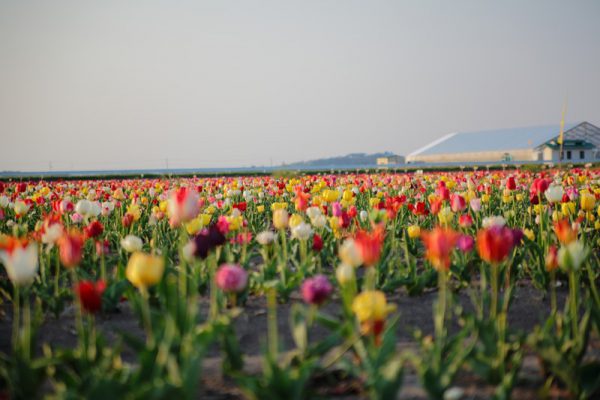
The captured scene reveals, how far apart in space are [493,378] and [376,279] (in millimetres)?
1478

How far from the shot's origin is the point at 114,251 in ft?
17.1

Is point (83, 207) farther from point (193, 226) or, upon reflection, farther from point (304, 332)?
point (304, 332)

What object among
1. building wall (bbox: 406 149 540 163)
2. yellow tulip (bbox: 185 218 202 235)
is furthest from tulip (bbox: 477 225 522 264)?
building wall (bbox: 406 149 540 163)

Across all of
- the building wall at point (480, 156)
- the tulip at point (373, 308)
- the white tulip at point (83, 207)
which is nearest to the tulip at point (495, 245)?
the tulip at point (373, 308)

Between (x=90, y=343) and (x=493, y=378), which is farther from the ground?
(x=90, y=343)

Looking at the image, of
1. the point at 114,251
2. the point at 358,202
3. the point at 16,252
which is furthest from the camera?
the point at 358,202

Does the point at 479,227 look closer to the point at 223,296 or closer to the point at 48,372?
the point at 223,296

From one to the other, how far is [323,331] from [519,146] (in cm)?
6223

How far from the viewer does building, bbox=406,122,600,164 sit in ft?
183

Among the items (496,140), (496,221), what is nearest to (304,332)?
(496,221)

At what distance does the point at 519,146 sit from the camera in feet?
192

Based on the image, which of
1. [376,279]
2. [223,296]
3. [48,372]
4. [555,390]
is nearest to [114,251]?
[223,296]

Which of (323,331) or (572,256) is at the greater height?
(572,256)

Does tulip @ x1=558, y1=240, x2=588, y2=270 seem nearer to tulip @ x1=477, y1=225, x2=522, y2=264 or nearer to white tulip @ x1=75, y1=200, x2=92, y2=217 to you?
tulip @ x1=477, y1=225, x2=522, y2=264
